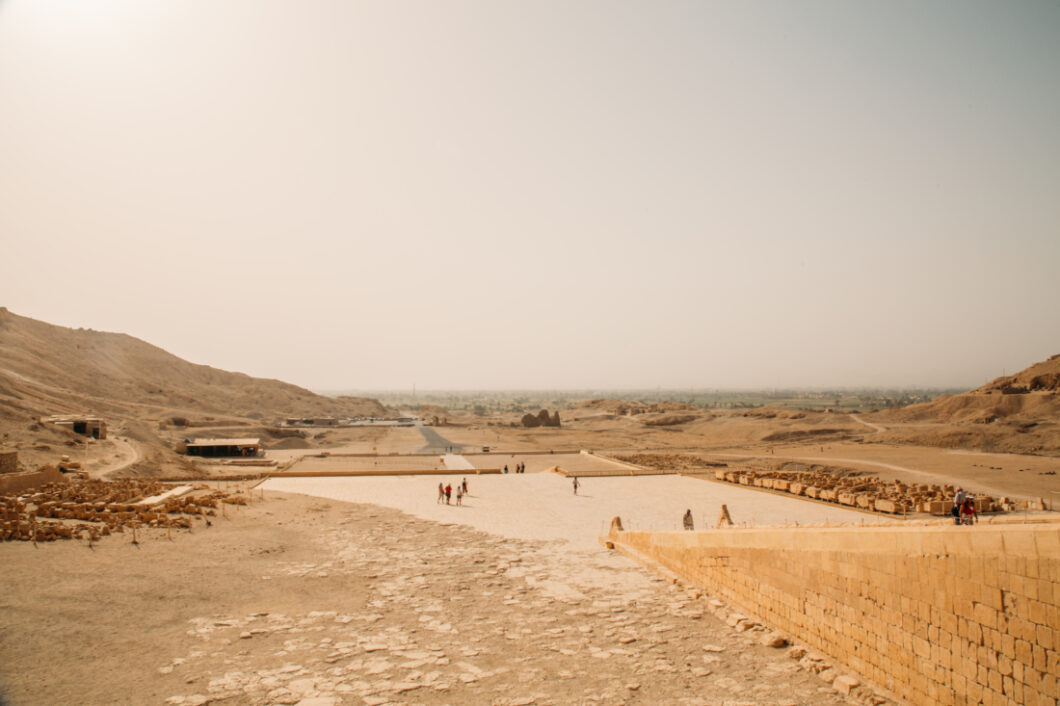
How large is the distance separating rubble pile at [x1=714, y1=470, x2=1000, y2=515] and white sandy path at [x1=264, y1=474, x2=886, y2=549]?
0.88 m

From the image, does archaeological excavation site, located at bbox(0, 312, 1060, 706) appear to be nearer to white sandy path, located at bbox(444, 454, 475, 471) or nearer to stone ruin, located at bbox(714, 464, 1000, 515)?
stone ruin, located at bbox(714, 464, 1000, 515)

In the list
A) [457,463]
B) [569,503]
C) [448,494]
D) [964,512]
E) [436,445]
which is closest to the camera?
[964,512]

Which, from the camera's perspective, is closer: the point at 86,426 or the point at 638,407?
the point at 86,426

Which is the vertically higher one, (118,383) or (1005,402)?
(118,383)

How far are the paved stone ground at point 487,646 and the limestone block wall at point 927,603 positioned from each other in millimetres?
732

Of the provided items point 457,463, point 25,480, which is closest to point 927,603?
point 25,480

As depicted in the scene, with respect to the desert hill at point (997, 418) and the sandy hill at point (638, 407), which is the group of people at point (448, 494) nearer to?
the desert hill at point (997, 418)

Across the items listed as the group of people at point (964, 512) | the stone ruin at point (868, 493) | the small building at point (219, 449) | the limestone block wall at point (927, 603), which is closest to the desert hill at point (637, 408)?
the small building at point (219, 449)

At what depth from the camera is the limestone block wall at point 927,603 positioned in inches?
217

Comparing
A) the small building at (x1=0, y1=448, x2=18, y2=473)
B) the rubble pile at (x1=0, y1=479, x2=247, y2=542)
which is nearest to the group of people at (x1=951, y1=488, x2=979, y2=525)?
the rubble pile at (x1=0, y1=479, x2=247, y2=542)

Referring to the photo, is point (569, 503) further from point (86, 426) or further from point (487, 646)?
point (86, 426)

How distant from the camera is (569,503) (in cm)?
2339

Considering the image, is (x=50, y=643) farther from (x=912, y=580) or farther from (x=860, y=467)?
(x=860, y=467)

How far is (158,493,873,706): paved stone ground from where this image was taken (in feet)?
25.6
